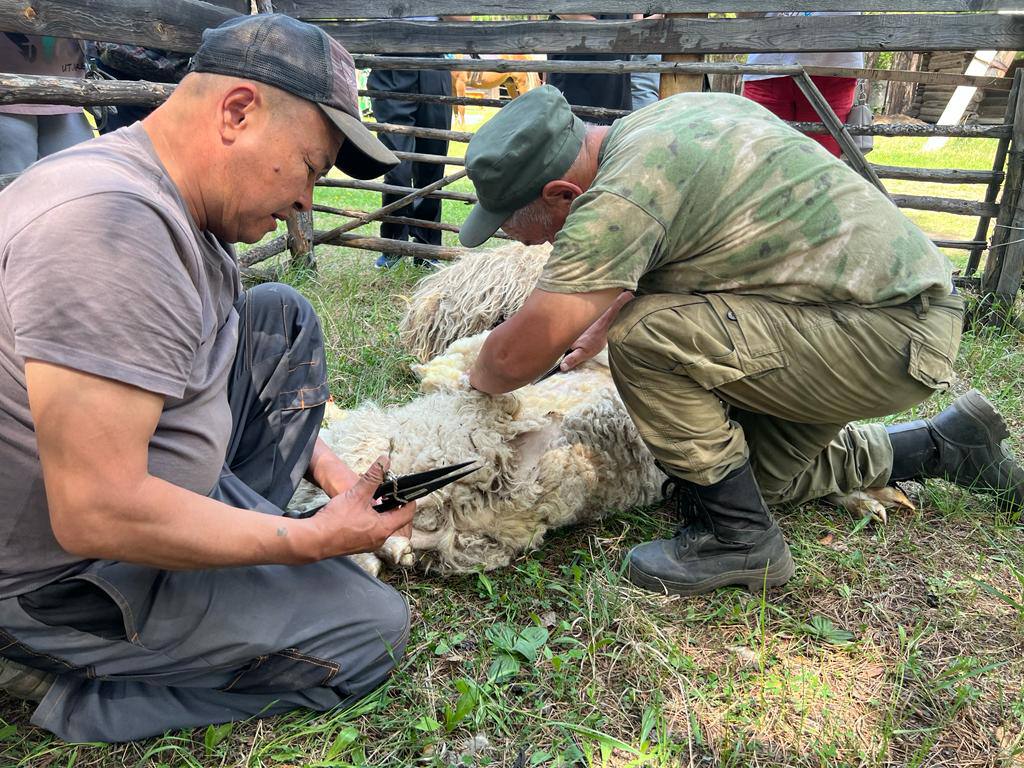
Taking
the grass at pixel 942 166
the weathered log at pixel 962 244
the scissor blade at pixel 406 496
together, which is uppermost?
the scissor blade at pixel 406 496

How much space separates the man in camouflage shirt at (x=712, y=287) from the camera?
7.04 feet

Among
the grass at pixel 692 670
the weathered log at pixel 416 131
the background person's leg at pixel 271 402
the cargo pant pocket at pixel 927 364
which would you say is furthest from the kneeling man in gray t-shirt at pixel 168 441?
the weathered log at pixel 416 131

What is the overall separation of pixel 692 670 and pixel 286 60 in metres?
1.88

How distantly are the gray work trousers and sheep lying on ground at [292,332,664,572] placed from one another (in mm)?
424

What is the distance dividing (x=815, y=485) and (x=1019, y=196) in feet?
10.8

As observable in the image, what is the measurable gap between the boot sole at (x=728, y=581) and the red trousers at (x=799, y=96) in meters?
3.64

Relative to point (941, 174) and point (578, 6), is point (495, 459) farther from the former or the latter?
point (941, 174)

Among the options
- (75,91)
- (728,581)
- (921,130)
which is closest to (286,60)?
(728,581)

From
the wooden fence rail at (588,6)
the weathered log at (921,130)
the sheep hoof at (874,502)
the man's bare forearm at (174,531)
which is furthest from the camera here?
the weathered log at (921,130)

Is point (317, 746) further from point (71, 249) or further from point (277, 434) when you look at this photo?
point (71, 249)

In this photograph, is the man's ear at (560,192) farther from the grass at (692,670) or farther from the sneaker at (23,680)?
the sneaker at (23,680)

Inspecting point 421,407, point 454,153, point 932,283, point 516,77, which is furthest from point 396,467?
point 516,77

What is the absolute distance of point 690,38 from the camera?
185 inches

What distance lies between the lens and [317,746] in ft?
6.20
